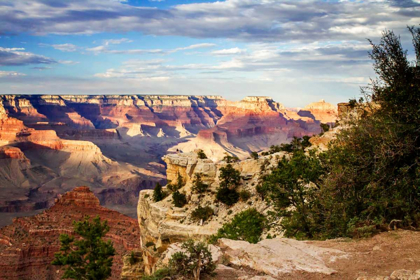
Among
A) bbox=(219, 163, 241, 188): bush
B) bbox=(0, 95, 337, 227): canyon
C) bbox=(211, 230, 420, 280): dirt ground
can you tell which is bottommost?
bbox=(0, 95, 337, 227): canyon

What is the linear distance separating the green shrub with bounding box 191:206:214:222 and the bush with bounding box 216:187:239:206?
1286 mm

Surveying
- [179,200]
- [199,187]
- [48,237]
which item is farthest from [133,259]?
[48,237]

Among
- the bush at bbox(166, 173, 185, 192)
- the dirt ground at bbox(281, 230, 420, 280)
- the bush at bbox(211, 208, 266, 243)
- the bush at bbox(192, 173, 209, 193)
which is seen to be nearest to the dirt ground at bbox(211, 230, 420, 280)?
the dirt ground at bbox(281, 230, 420, 280)

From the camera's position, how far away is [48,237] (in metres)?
44.8

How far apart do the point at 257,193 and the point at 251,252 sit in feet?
58.2

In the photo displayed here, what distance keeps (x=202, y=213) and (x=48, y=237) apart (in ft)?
81.7

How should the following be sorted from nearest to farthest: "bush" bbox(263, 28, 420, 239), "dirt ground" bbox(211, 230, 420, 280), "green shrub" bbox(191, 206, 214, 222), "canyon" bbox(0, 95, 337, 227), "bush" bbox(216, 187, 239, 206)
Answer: "dirt ground" bbox(211, 230, 420, 280)
"bush" bbox(263, 28, 420, 239)
"green shrub" bbox(191, 206, 214, 222)
"bush" bbox(216, 187, 239, 206)
"canyon" bbox(0, 95, 337, 227)

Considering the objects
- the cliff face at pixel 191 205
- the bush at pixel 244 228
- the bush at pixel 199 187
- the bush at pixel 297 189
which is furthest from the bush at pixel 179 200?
the bush at pixel 297 189

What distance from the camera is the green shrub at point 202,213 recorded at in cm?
2797

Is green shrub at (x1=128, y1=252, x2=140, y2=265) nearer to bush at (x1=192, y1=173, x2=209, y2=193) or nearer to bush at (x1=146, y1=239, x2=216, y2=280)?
bush at (x1=192, y1=173, x2=209, y2=193)

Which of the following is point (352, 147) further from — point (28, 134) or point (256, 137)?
point (256, 137)

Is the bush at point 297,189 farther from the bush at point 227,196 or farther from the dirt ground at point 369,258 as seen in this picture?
the bush at point 227,196

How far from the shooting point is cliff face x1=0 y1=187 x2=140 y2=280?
40.2m

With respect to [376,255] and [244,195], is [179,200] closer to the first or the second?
[244,195]
